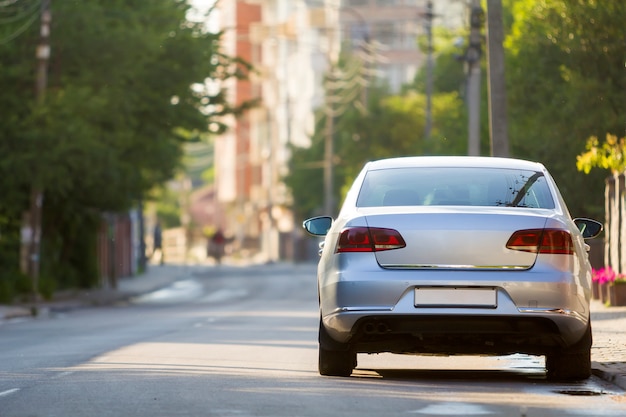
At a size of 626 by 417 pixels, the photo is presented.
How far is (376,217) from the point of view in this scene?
1302 centimetres

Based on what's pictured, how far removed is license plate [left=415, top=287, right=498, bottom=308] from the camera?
12.7 meters

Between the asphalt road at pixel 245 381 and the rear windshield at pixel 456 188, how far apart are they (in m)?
1.42

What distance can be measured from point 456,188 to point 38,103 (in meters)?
24.3

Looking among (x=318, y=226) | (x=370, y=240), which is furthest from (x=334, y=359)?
(x=370, y=240)

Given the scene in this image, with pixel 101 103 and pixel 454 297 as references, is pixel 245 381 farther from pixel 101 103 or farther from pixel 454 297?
pixel 101 103

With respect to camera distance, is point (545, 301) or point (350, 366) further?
point (350, 366)

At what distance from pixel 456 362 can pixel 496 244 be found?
387 cm

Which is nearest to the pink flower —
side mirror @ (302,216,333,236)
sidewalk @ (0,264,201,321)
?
sidewalk @ (0,264,201,321)

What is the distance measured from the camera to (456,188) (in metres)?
13.5

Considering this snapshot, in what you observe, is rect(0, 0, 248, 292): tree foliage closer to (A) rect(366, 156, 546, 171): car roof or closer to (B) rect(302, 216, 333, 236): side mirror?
(B) rect(302, 216, 333, 236): side mirror

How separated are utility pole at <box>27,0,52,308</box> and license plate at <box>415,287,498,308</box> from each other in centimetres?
2333

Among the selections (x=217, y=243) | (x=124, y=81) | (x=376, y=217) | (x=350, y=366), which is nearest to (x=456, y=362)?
(x=350, y=366)

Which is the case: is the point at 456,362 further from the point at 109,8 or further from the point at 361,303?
the point at 109,8

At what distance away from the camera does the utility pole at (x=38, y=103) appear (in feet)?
121
